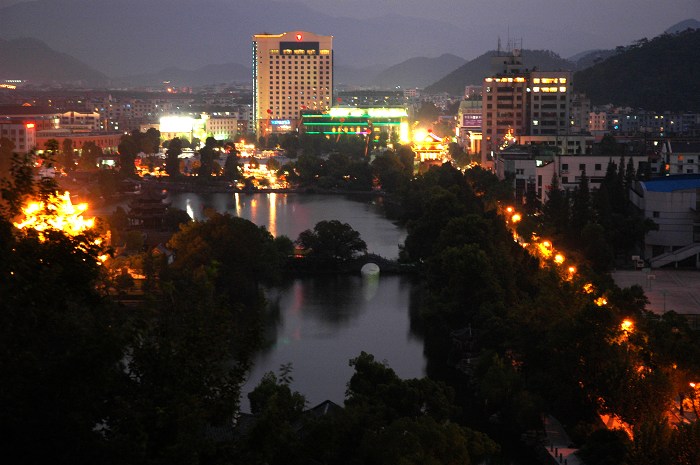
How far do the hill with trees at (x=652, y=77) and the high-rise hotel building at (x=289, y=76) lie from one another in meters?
8.42

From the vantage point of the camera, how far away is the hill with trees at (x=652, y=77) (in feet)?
A: 107

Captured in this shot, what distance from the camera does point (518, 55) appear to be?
25.2 metres

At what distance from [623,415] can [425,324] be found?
12.4ft

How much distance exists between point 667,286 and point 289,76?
1129 inches

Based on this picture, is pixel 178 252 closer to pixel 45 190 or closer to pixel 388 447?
pixel 388 447

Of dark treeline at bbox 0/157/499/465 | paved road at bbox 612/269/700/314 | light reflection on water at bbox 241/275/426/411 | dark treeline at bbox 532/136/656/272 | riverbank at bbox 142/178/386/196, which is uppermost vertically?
dark treeline at bbox 0/157/499/465

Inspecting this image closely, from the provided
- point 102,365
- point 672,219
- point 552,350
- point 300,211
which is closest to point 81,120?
point 300,211

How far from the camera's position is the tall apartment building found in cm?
2256

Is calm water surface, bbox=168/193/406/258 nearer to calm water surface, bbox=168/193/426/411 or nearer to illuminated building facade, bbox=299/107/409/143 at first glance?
calm water surface, bbox=168/193/426/411

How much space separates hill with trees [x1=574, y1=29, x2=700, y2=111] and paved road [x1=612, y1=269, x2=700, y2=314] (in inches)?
863

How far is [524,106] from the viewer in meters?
22.8

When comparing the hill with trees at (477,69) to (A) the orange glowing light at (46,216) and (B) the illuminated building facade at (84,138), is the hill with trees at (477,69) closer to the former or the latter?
(B) the illuminated building facade at (84,138)

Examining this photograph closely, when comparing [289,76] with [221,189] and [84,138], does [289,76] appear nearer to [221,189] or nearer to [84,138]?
[84,138]

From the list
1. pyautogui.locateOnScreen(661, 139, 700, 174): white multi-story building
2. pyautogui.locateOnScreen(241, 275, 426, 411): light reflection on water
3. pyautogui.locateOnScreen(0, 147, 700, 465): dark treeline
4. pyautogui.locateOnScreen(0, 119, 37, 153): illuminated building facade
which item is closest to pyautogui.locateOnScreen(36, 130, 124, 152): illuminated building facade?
pyautogui.locateOnScreen(0, 119, 37, 153): illuminated building facade
